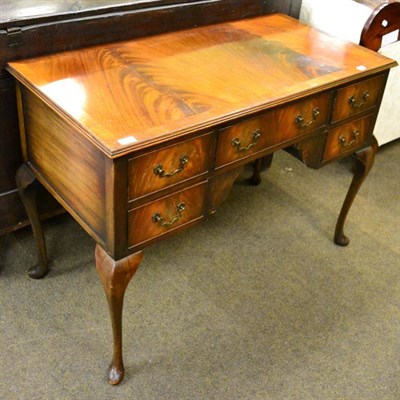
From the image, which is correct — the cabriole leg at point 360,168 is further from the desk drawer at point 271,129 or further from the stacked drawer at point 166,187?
the stacked drawer at point 166,187

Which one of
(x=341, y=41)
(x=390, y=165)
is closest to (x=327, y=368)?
(x=341, y=41)

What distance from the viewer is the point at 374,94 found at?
58.2 inches

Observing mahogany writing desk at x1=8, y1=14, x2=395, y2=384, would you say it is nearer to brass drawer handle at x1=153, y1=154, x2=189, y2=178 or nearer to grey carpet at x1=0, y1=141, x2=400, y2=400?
brass drawer handle at x1=153, y1=154, x2=189, y2=178

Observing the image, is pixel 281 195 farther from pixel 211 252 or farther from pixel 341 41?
pixel 341 41

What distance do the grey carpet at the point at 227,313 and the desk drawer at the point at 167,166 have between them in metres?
0.48

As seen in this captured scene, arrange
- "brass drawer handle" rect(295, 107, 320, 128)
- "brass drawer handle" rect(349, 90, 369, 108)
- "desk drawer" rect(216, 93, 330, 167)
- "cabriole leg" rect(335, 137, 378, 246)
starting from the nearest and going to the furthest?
"desk drawer" rect(216, 93, 330, 167) < "brass drawer handle" rect(295, 107, 320, 128) < "brass drawer handle" rect(349, 90, 369, 108) < "cabriole leg" rect(335, 137, 378, 246)

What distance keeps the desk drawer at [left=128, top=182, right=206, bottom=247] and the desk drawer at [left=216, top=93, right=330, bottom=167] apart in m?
0.08

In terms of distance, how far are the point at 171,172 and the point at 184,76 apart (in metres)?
0.25

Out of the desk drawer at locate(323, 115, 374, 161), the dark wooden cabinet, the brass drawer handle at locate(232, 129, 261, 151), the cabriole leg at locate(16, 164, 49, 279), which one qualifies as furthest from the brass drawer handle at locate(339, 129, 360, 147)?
the cabriole leg at locate(16, 164, 49, 279)

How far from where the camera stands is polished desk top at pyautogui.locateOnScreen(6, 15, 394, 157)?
1073 millimetres

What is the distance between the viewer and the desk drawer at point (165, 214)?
43.7 inches

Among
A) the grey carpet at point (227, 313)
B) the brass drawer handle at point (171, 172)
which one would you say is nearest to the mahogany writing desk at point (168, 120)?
the brass drawer handle at point (171, 172)

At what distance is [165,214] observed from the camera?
1.15m

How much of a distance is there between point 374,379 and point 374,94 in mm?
683
